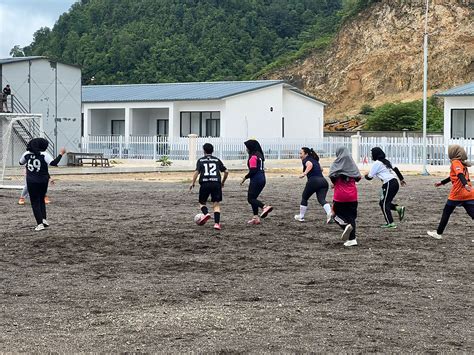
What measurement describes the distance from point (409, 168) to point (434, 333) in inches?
1316

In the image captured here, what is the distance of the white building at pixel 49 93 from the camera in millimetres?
44375

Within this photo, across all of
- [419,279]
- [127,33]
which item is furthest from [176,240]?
[127,33]

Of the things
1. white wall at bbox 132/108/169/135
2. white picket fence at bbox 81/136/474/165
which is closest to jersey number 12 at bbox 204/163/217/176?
white picket fence at bbox 81/136/474/165

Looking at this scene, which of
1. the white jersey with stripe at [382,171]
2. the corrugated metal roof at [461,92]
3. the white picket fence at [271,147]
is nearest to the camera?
the white jersey with stripe at [382,171]

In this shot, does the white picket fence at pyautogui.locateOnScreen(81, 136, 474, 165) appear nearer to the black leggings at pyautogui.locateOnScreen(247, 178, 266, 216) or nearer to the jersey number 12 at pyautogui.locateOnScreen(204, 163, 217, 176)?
the black leggings at pyautogui.locateOnScreen(247, 178, 266, 216)

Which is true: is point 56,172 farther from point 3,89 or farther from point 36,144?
point 36,144

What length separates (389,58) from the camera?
86438 millimetres

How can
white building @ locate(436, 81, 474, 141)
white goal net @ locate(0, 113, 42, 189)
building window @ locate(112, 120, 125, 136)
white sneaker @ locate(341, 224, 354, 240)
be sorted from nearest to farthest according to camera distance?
white sneaker @ locate(341, 224, 354, 240)
white goal net @ locate(0, 113, 42, 189)
white building @ locate(436, 81, 474, 141)
building window @ locate(112, 120, 125, 136)

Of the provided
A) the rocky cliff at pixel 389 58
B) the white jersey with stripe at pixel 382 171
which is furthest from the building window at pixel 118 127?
the white jersey with stripe at pixel 382 171

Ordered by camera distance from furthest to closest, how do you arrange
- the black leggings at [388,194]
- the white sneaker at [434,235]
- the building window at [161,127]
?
the building window at [161,127] → the black leggings at [388,194] → the white sneaker at [434,235]

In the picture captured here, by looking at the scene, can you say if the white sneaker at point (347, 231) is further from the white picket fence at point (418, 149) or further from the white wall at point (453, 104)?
the white wall at point (453, 104)

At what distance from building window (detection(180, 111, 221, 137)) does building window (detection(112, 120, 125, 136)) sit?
5.74m

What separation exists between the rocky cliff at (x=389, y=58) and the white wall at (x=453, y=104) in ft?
111

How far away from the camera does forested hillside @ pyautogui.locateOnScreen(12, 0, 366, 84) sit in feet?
317
